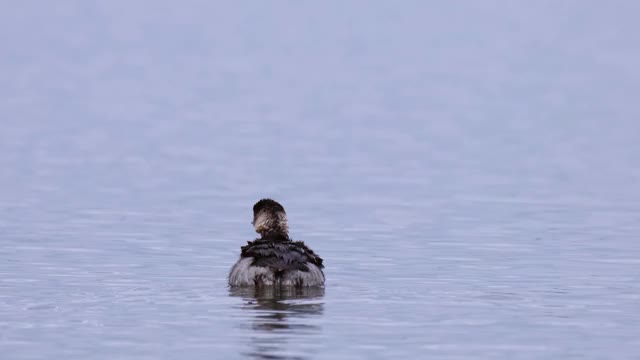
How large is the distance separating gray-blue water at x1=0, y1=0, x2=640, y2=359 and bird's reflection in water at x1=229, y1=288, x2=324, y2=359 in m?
0.04

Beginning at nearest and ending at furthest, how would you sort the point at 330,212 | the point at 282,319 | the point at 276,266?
1. the point at 282,319
2. the point at 276,266
3. the point at 330,212

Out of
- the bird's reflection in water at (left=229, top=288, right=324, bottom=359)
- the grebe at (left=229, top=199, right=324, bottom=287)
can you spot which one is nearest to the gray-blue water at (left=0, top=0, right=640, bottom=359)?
the bird's reflection in water at (left=229, top=288, right=324, bottom=359)

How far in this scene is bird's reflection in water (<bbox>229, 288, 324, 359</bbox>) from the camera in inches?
685

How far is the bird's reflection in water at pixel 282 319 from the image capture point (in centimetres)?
1741

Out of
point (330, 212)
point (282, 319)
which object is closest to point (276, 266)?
point (282, 319)

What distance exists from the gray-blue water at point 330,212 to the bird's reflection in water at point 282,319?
0.04 metres

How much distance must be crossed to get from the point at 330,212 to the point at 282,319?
10461mm

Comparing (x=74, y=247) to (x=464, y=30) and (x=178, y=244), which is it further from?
(x=464, y=30)

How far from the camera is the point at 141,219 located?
Answer: 2841cm

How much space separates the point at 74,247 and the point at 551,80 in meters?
49.8

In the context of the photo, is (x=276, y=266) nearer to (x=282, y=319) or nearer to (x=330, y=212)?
(x=282, y=319)

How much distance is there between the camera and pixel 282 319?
19.3 m

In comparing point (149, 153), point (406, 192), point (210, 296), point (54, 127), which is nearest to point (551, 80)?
point (54, 127)

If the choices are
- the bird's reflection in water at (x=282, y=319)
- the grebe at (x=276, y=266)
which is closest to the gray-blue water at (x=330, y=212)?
the bird's reflection in water at (x=282, y=319)
